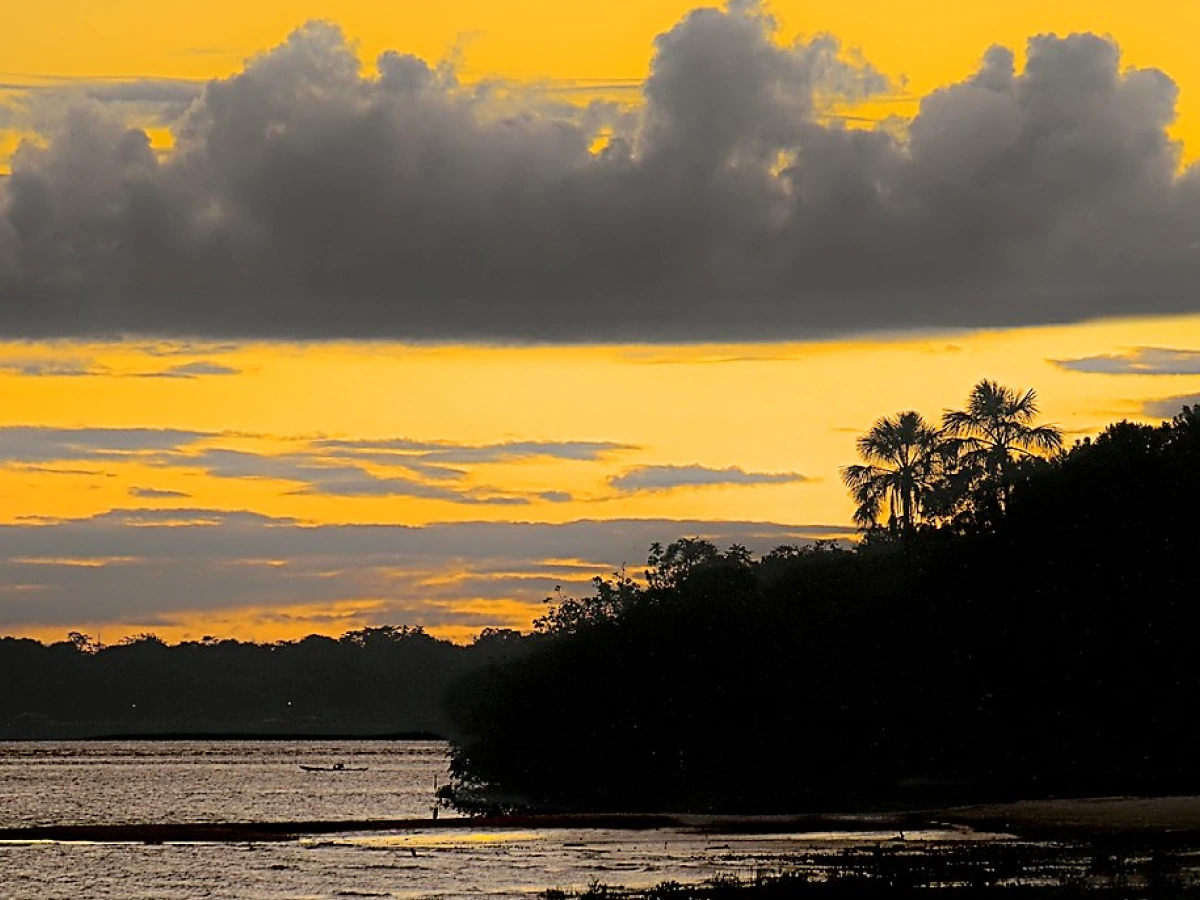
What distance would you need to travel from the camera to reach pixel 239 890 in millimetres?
67625

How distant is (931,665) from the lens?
4136 inches

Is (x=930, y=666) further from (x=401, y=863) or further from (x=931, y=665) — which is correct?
(x=401, y=863)

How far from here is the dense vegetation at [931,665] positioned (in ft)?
320

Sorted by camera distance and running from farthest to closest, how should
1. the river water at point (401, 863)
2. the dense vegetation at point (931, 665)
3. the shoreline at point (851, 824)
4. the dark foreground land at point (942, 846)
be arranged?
the dense vegetation at point (931, 665) < the shoreline at point (851, 824) < the river water at point (401, 863) < the dark foreground land at point (942, 846)

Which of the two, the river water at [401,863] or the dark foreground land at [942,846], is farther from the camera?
the river water at [401,863]

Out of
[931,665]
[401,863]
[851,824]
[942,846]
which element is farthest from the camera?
[931,665]

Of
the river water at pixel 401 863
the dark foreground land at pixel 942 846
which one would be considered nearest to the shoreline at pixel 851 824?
the dark foreground land at pixel 942 846

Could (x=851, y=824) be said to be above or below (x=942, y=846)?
below

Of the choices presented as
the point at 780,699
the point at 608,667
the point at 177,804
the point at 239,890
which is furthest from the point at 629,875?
the point at 177,804

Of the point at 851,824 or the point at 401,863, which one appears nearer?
the point at 401,863

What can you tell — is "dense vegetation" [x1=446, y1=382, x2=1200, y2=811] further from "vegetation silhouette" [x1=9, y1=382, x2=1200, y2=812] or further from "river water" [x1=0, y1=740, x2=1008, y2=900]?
"river water" [x1=0, y1=740, x2=1008, y2=900]

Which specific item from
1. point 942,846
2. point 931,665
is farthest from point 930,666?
point 942,846

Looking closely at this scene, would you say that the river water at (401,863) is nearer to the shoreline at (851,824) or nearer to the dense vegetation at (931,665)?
the shoreline at (851,824)

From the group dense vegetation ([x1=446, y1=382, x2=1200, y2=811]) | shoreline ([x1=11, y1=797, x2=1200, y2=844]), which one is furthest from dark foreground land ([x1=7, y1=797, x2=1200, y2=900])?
dense vegetation ([x1=446, y1=382, x2=1200, y2=811])
